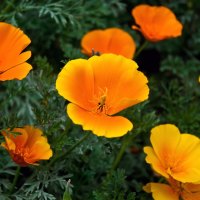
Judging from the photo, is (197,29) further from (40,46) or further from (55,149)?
(55,149)

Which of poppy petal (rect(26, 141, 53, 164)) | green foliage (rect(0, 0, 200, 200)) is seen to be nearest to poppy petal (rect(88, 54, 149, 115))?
green foliage (rect(0, 0, 200, 200))

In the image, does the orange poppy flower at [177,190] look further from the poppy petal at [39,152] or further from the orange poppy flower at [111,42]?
the orange poppy flower at [111,42]

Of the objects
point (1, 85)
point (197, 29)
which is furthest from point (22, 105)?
point (197, 29)

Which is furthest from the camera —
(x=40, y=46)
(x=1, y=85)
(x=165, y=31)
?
(x=40, y=46)

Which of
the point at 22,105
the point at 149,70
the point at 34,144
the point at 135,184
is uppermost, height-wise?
the point at 34,144

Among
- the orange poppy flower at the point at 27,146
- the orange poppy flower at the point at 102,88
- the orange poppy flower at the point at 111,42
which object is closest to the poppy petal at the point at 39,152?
the orange poppy flower at the point at 27,146
